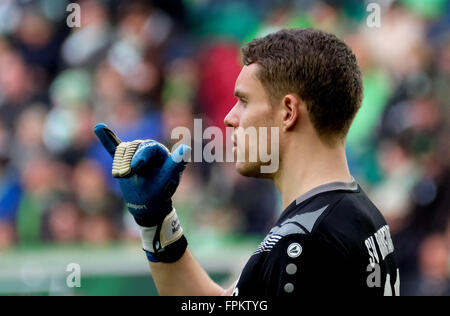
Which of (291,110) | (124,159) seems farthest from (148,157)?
(291,110)

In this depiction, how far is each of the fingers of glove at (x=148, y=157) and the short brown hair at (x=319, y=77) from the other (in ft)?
1.45

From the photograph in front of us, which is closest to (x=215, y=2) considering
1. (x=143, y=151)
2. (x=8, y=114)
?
(x=8, y=114)

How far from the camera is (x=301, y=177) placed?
86.7 inches

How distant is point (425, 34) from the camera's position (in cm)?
617

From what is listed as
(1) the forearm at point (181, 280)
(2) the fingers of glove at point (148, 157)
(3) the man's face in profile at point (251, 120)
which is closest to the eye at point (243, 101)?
(3) the man's face in profile at point (251, 120)

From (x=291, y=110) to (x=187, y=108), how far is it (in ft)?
14.0

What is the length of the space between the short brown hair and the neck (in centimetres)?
6

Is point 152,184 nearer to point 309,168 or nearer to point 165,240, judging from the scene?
point 165,240

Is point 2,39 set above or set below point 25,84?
above

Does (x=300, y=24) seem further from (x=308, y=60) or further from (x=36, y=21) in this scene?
(x=308, y=60)

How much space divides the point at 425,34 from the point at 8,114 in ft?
12.8

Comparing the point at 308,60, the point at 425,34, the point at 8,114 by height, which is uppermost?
the point at 425,34

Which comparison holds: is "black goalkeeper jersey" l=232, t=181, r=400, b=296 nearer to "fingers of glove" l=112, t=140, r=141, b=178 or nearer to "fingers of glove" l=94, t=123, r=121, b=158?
"fingers of glove" l=112, t=140, r=141, b=178

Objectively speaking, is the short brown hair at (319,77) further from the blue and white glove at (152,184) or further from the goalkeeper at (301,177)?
the blue and white glove at (152,184)
